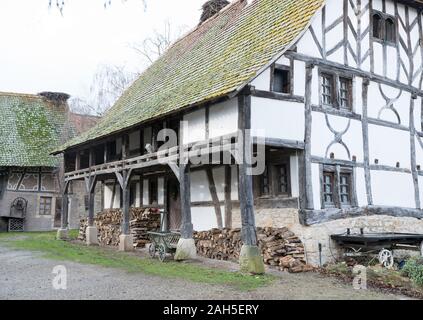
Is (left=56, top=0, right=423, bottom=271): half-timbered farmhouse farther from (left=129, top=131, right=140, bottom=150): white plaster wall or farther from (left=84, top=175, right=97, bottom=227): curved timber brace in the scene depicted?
(left=84, top=175, right=97, bottom=227): curved timber brace

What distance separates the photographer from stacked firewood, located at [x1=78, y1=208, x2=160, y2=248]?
15.1m

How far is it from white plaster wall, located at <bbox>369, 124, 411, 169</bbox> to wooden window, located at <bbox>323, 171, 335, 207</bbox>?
1.65 metres

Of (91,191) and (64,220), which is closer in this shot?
(91,191)

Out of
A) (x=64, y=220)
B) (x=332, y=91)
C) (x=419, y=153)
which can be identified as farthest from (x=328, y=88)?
(x=64, y=220)

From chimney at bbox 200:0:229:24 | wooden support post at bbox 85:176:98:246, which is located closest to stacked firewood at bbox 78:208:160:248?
wooden support post at bbox 85:176:98:246

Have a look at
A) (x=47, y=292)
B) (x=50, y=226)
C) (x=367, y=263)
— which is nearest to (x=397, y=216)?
(x=367, y=263)

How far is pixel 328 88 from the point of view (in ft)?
38.7

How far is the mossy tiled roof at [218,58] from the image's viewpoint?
10445mm

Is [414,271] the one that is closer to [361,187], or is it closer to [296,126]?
[361,187]

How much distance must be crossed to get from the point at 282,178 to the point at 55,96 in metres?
23.4

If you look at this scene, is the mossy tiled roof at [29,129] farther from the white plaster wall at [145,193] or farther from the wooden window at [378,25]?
the wooden window at [378,25]

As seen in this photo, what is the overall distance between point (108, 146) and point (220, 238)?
22.9 feet

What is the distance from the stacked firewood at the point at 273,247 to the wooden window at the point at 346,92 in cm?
387

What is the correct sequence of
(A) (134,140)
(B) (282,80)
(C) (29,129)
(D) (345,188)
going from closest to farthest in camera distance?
(B) (282,80) < (D) (345,188) < (A) (134,140) < (C) (29,129)
